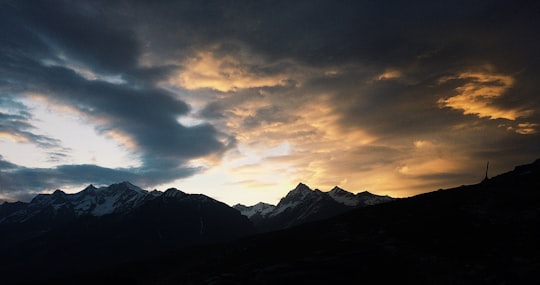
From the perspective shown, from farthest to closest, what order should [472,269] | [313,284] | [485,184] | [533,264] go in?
1. [485,184]
2. [313,284]
3. [472,269]
4. [533,264]

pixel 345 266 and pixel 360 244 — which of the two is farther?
pixel 360 244

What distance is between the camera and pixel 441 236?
101688 mm

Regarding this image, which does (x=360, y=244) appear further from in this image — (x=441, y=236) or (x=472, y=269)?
(x=472, y=269)

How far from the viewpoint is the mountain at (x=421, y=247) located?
76.6m

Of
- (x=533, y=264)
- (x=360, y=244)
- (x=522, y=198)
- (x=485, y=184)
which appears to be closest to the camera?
(x=533, y=264)

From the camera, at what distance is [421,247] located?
96188 millimetres

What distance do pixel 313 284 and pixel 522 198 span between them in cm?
7560

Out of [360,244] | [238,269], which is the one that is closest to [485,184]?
[360,244]

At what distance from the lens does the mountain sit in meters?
76.6

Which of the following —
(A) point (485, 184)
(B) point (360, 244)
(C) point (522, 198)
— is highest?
(A) point (485, 184)

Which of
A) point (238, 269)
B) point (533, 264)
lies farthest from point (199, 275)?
point (533, 264)

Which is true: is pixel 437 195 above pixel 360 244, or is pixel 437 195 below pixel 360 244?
above

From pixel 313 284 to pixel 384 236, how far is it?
40979mm

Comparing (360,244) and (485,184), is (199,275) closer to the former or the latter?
(360,244)
